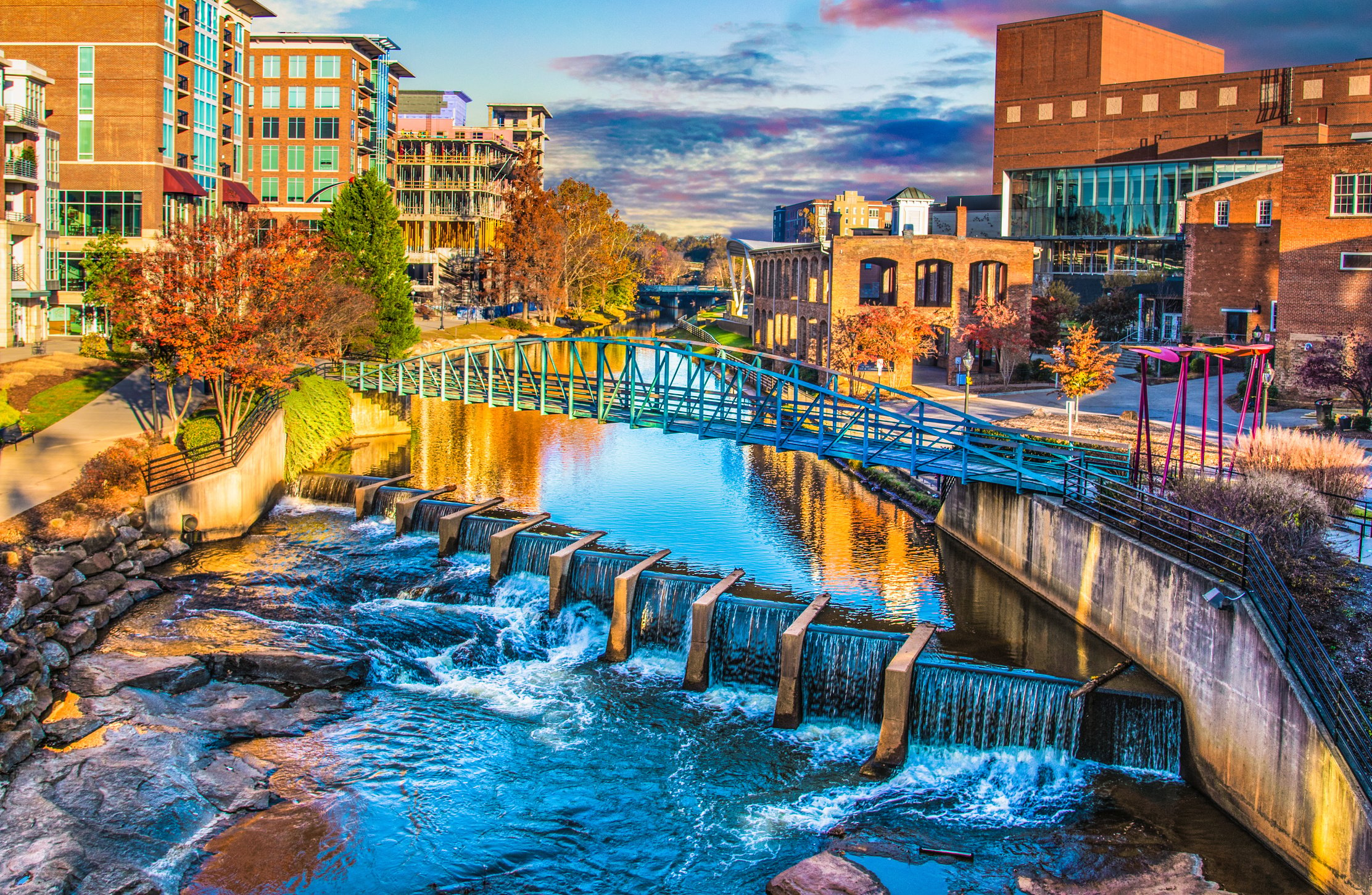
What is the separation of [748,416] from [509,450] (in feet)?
42.6

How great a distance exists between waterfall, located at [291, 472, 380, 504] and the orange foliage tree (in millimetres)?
2868

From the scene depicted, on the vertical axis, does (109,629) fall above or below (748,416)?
below

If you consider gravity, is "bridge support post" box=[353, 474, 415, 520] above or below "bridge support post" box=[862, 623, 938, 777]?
above

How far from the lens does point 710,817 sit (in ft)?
53.2

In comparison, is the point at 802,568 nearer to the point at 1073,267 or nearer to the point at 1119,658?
the point at 1119,658

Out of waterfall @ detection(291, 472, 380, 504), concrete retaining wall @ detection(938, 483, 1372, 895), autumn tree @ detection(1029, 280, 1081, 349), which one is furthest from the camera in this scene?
autumn tree @ detection(1029, 280, 1081, 349)

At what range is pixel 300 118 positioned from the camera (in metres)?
92.3

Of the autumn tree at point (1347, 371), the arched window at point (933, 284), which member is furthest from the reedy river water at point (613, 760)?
the arched window at point (933, 284)

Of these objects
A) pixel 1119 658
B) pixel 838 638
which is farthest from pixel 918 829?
pixel 1119 658

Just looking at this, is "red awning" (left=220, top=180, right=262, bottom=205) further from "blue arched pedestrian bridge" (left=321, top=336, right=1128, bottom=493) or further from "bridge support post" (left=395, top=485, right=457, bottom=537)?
"bridge support post" (left=395, top=485, right=457, bottom=537)

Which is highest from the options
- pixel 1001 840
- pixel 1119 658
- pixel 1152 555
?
pixel 1152 555

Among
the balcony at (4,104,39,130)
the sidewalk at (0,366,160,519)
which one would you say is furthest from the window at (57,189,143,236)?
the sidewalk at (0,366,160,519)

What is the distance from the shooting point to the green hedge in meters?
36.8

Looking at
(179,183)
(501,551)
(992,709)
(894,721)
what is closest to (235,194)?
(179,183)
